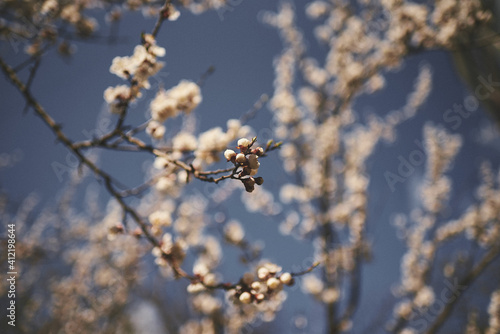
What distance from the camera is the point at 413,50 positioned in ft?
11.6

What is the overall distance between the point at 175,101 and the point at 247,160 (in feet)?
2.72

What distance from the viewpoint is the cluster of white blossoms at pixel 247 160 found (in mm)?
934

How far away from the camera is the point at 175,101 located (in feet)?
5.02

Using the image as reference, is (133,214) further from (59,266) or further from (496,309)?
(59,266)

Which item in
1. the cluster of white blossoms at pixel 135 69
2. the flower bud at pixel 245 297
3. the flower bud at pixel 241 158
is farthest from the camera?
the cluster of white blossoms at pixel 135 69

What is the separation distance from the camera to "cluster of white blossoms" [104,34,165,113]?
4.18 ft

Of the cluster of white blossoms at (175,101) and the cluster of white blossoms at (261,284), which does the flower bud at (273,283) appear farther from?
the cluster of white blossoms at (175,101)

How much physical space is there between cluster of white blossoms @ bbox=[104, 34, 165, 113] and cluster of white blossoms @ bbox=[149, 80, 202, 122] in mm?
158

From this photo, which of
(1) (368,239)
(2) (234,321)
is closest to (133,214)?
(1) (368,239)

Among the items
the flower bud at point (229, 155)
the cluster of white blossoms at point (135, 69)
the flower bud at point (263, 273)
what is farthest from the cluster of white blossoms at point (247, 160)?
the cluster of white blossoms at point (135, 69)

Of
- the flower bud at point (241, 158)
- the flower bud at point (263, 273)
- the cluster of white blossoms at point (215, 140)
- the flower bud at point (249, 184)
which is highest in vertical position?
the cluster of white blossoms at point (215, 140)

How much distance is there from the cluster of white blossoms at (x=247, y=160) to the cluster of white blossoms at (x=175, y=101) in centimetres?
74

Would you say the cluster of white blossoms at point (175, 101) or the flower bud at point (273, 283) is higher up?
the cluster of white blossoms at point (175, 101)

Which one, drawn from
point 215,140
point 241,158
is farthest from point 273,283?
point 215,140
